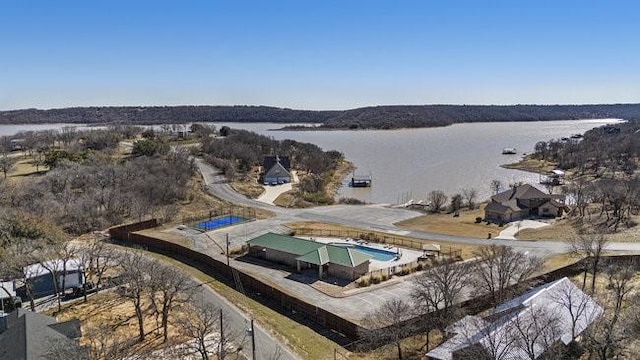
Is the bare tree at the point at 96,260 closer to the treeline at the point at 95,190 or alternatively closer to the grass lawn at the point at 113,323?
the grass lawn at the point at 113,323

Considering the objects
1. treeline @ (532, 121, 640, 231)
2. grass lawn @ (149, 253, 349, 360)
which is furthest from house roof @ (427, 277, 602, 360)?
treeline @ (532, 121, 640, 231)

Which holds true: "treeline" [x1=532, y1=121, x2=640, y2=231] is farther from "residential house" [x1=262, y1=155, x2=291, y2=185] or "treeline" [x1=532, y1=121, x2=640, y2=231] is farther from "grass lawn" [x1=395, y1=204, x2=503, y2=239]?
"residential house" [x1=262, y1=155, x2=291, y2=185]

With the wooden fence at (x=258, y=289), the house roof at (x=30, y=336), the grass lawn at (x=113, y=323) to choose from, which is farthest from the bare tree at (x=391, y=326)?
the house roof at (x=30, y=336)

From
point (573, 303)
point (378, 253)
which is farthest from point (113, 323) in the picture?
point (573, 303)

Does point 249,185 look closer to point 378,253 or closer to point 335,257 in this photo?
point 378,253

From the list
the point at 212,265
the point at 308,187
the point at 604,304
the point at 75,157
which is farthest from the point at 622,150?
the point at 75,157
